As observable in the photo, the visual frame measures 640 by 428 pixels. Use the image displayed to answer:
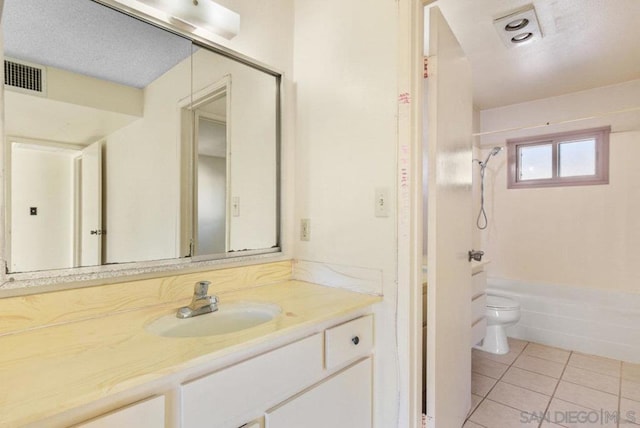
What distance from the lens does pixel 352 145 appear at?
4.59 ft

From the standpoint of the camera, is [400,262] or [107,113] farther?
[400,262]

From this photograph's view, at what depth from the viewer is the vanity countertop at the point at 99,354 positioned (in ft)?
Answer: 1.91

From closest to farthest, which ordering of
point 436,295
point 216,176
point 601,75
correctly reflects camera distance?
point 436,295 → point 216,176 → point 601,75

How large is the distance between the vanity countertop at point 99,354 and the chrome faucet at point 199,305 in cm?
7

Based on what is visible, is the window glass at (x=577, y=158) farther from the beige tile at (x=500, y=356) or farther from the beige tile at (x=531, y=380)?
the beige tile at (x=531, y=380)

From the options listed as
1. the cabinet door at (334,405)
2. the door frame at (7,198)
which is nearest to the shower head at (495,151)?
the cabinet door at (334,405)

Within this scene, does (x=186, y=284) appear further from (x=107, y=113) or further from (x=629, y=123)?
(x=629, y=123)

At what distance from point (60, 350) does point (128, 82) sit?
906mm

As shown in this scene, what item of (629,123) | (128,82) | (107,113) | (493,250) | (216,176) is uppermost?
(629,123)

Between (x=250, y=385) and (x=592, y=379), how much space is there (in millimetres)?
2553

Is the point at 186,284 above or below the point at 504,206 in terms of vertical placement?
below

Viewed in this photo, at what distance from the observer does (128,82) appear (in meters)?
1.18

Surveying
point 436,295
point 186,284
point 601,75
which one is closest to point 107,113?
point 186,284

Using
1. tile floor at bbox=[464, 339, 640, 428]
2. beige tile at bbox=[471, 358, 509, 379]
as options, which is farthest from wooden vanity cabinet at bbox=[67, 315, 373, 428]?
beige tile at bbox=[471, 358, 509, 379]
